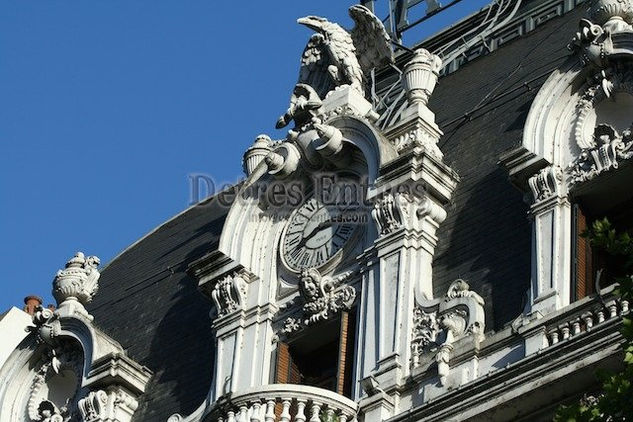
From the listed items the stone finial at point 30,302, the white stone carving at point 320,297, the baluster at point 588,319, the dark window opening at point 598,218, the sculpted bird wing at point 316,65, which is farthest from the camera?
the stone finial at point 30,302

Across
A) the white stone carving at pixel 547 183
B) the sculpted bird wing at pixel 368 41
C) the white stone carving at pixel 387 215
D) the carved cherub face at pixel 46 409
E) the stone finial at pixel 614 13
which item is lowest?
the carved cherub face at pixel 46 409

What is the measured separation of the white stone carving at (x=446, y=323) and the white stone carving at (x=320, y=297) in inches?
68.9

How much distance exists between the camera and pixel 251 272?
34344 millimetres

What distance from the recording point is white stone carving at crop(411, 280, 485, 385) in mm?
29891

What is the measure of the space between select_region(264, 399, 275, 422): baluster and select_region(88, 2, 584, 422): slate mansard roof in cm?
317

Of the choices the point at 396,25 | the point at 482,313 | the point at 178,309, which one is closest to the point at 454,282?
the point at 482,313

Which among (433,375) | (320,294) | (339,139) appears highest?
(339,139)

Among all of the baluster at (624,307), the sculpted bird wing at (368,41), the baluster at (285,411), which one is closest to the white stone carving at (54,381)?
the baluster at (285,411)

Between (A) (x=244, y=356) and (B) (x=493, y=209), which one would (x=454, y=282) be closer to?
(B) (x=493, y=209)

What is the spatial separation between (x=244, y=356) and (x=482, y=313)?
4652 millimetres

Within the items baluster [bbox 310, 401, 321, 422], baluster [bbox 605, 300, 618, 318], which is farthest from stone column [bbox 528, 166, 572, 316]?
baluster [bbox 310, 401, 321, 422]

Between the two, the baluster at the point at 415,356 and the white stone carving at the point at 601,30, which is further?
the white stone carving at the point at 601,30

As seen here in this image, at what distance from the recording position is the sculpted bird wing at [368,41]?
37.8 m

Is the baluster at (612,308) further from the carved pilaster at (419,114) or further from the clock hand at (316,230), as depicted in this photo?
the clock hand at (316,230)
